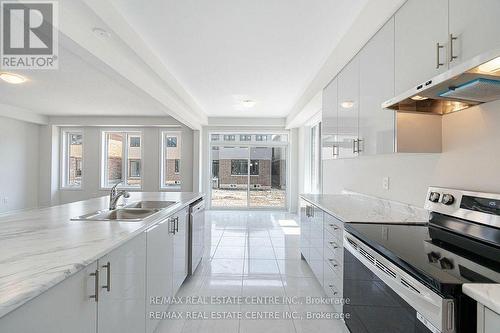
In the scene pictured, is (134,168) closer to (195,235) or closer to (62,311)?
(195,235)

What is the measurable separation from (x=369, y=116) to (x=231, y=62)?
203 centimetres

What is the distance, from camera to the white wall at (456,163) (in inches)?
58.2

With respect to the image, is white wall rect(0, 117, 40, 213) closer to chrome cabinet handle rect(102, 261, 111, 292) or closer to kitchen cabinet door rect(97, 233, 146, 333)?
kitchen cabinet door rect(97, 233, 146, 333)

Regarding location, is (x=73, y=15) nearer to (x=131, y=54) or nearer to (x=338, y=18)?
(x=131, y=54)

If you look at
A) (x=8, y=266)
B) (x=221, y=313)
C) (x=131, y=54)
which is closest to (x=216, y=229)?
(x=221, y=313)

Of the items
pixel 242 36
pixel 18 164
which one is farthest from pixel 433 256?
pixel 18 164

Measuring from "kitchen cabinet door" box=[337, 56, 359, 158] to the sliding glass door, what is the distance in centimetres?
475

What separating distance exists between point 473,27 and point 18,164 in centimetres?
925

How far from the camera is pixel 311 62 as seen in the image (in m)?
3.49

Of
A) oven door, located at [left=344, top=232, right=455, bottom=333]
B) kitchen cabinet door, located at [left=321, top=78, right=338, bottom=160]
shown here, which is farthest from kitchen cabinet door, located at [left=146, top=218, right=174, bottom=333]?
kitchen cabinet door, located at [left=321, top=78, right=338, bottom=160]

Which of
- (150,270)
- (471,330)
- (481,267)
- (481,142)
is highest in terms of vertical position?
(481,142)

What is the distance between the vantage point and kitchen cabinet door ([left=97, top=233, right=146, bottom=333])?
126cm

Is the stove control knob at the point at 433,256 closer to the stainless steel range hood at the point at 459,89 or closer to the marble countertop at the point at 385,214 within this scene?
the marble countertop at the point at 385,214


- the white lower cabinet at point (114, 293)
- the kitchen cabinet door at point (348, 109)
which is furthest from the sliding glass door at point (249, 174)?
the white lower cabinet at point (114, 293)
